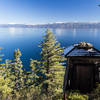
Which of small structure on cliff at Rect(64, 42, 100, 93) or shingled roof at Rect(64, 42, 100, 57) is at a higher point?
shingled roof at Rect(64, 42, 100, 57)

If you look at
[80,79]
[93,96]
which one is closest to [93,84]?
[93,96]

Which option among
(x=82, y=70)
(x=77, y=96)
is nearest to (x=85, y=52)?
(x=82, y=70)

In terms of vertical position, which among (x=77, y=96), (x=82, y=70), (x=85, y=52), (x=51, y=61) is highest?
(x=85, y=52)

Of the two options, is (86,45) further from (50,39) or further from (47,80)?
(47,80)

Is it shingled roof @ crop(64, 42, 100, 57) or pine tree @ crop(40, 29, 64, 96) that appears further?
pine tree @ crop(40, 29, 64, 96)

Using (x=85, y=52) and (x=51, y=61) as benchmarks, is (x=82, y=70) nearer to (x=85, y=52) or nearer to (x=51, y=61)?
(x=85, y=52)

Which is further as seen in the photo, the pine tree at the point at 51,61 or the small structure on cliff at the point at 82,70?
the pine tree at the point at 51,61

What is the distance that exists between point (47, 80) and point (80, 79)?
11.8m

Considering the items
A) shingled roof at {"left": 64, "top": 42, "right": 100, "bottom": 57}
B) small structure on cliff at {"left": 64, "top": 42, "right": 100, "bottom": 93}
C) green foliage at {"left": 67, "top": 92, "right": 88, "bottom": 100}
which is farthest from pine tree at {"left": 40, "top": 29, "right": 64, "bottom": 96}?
green foliage at {"left": 67, "top": 92, "right": 88, "bottom": 100}

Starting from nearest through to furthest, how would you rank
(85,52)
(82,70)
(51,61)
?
1. (82,70)
2. (85,52)
3. (51,61)

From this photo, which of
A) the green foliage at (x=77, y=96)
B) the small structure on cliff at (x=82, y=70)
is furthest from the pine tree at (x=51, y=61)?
the green foliage at (x=77, y=96)

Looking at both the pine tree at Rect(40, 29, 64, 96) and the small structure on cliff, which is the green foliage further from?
the pine tree at Rect(40, 29, 64, 96)

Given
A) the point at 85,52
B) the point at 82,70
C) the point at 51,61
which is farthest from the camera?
the point at 51,61

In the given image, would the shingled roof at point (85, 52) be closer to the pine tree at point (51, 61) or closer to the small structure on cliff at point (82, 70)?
the small structure on cliff at point (82, 70)
